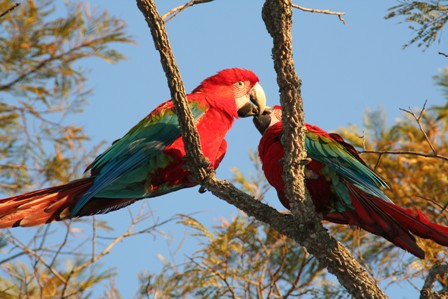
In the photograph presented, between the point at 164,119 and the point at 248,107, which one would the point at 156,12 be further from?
the point at 248,107

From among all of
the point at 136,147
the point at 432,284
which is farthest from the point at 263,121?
the point at 432,284

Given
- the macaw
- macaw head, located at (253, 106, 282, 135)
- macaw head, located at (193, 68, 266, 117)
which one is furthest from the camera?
macaw head, located at (253, 106, 282, 135)

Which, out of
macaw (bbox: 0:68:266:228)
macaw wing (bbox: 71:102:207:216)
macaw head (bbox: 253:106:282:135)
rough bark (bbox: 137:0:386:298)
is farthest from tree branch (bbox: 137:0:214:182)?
macaw head (bbox: 253:106:282:135)

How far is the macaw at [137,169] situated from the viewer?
301cm

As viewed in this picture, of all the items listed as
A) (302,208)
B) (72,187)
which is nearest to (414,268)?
(302,208)

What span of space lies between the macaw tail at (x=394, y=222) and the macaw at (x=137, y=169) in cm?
73

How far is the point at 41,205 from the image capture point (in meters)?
3.02

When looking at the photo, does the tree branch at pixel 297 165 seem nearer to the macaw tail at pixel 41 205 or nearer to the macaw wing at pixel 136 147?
the macaw wing at pixel 136 147

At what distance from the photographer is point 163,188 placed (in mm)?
Answer: 3279

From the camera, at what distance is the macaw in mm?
3010

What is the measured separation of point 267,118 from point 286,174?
39.7 inches

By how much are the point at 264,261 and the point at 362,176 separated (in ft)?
3.96

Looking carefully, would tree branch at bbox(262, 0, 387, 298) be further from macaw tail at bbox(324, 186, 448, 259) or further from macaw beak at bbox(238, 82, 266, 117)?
macaw beak at bbox(238, 82, 266, 117)

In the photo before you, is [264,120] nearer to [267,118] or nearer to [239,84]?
[267,118]
